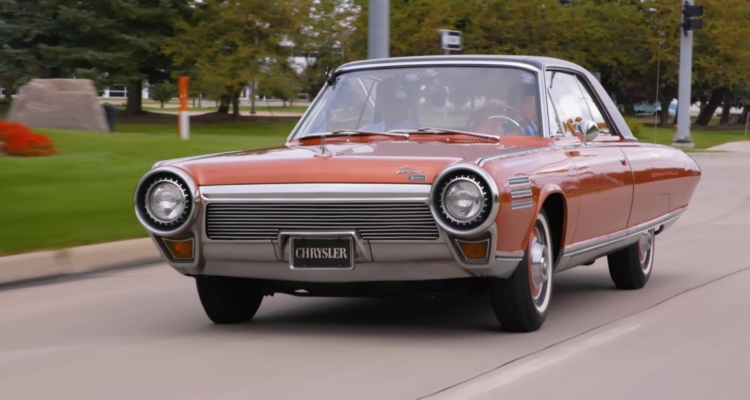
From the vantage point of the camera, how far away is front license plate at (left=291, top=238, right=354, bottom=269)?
6.14 metres

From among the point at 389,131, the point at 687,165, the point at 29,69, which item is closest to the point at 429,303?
the point at 389,131

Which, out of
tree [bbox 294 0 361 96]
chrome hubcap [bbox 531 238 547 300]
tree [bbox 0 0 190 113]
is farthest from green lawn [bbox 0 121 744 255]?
tree [bbox 0 0 190 113]

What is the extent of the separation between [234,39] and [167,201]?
39.2m

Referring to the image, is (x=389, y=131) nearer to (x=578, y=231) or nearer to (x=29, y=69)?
(x=578, y=231)

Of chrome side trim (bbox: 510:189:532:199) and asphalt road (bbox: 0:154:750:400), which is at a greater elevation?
chrome side trim (bbox: 510:189:532:199)

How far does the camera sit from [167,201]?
6477mm

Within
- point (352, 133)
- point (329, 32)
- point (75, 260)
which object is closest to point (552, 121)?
point (352, 133)

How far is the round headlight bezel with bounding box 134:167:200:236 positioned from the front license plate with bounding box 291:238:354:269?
1.88 ft

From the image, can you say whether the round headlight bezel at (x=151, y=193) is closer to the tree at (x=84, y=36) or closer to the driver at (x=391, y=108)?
the driver at (x=391, y=108)

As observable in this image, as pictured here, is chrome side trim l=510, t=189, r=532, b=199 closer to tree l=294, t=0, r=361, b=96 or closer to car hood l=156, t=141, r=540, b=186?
car hood l=156, t=141, r=540, b=186

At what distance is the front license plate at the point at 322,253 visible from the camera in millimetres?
6145

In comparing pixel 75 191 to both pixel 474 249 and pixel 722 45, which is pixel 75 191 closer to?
pixel 474 249

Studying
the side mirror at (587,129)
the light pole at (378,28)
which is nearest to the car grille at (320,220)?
the side mirror at (587,129)

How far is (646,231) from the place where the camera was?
8.56 m
